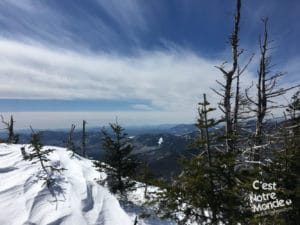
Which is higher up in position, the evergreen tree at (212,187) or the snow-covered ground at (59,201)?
the evergreen tree at (212,187)

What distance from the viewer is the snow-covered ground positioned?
886cm

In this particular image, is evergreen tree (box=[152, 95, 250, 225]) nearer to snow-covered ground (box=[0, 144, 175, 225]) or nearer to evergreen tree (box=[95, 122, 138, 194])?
snow-covered ground (box=[0, 144, 175, 225])

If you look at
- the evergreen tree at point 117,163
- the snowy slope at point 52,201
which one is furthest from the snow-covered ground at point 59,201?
the evergreen tree at point 117,163

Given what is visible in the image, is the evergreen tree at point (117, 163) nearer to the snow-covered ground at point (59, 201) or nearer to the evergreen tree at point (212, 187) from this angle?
the snow-covered ground at point (59, 201)

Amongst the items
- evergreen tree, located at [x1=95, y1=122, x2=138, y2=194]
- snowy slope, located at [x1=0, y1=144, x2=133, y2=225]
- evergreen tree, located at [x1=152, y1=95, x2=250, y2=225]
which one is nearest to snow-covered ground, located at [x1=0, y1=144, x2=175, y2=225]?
snowy slope, located at [x1=0, y1=144, x2=133, y2=225]

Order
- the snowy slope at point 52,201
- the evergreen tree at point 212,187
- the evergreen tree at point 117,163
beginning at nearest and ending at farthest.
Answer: the evergreen tree at point 212,187, the snowy slope at point 52,201, the evergreen tree at point 117,163

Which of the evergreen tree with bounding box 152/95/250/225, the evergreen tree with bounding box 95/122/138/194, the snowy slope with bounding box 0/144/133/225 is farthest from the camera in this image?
the evergreen tree with bounding box 95/122/138/194

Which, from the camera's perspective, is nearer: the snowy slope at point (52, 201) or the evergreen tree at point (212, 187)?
the evergreen tree at point (212, 187)

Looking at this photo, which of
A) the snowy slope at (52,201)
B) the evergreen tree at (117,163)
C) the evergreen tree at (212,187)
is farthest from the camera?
the evergreen tree at (117,163)

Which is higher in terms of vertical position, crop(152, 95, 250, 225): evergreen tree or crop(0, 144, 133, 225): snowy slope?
crop(152, 95, 250, 225): evergreen tree

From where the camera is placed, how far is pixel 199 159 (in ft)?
21.2

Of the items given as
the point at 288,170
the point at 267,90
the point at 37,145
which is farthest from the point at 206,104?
the point at 37,145

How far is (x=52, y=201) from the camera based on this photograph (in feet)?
32.8

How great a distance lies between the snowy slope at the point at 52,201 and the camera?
881 centimetres
